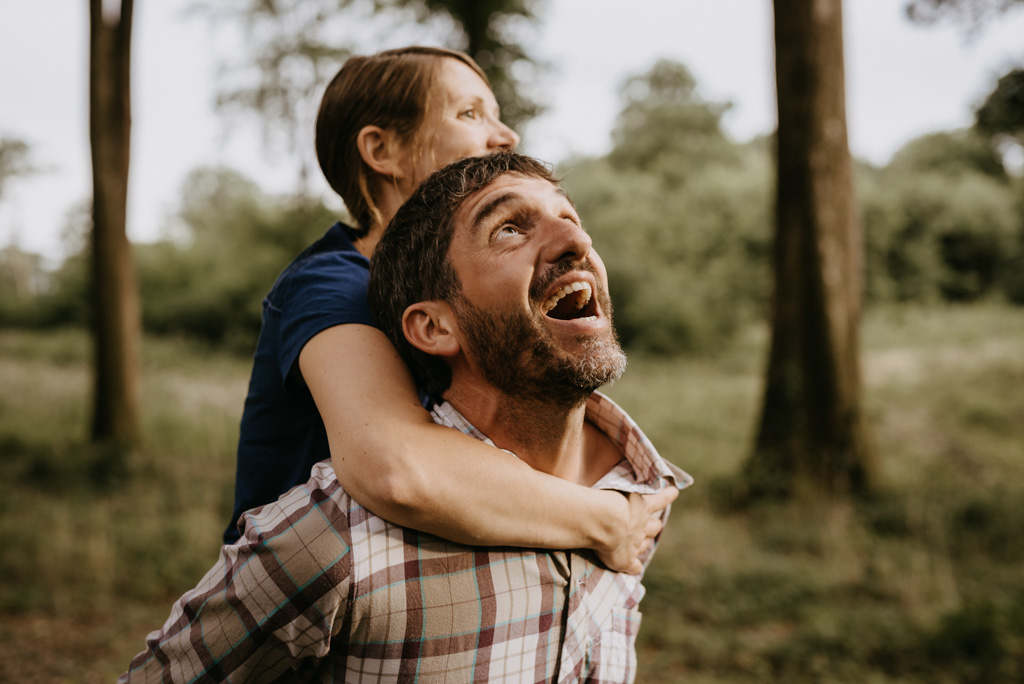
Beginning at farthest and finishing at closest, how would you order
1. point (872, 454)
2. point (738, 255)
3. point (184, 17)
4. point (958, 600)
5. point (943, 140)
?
point (943, 140), point (738, 255), point (184, 17), point (872, 454), point (958, 600)

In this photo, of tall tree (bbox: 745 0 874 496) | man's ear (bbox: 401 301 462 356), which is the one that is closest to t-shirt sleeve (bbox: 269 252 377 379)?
man's ear (bbox: 401 301 462 356)

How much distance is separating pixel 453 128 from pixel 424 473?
110 centimetres

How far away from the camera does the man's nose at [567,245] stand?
5.16 ft

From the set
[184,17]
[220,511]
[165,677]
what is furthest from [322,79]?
[165,677]

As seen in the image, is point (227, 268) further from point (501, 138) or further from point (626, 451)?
point (626, 451)

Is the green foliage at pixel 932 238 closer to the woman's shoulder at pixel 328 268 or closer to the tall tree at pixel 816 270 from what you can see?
the tall tree at pixel 816 270

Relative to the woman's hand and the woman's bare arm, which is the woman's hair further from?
the woman's hand

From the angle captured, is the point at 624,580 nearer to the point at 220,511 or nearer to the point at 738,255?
the point at 220,511

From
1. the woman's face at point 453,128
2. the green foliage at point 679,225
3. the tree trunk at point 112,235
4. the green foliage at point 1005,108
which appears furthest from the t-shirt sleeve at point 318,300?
the green foliage at point 679,225

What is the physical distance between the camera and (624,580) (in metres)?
1.77

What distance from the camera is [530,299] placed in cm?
155

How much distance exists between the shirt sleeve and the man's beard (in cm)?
44

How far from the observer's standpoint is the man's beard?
153 centimetres

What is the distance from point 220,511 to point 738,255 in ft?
77.1
